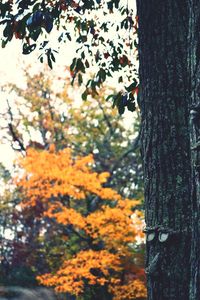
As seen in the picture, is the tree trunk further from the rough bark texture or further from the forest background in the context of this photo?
the forest background

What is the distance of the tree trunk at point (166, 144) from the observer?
6.64 ft

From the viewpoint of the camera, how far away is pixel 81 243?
51.1 feet

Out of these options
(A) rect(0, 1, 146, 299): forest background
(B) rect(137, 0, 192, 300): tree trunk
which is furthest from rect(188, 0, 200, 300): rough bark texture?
(A) rect(0, 1, 146, 299): forest background

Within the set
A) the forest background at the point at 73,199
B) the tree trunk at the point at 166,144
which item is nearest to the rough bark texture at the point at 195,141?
the tree trunk at the point at 166,144

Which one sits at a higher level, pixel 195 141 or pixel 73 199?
pixel 73 199

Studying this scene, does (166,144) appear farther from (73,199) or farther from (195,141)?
(73,199)

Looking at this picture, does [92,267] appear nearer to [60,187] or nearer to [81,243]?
[60,187]

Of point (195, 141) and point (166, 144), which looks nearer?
point (195, 141)

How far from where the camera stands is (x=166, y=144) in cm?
218

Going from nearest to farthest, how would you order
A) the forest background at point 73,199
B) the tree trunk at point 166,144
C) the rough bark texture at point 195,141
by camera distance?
the rough bark texture at point 195,141
the tree trunk at point 166,144
the forest background at point 73,199

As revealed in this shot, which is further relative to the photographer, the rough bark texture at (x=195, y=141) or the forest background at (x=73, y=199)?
the forest background at (x=73, y=199)

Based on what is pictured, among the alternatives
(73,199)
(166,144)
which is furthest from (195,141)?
(73,199)

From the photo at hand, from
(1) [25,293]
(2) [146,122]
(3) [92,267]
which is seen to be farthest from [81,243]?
(2) [146,122]

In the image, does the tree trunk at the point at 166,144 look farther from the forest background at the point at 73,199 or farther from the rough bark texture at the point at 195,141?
the forest background at the point at 73,199
